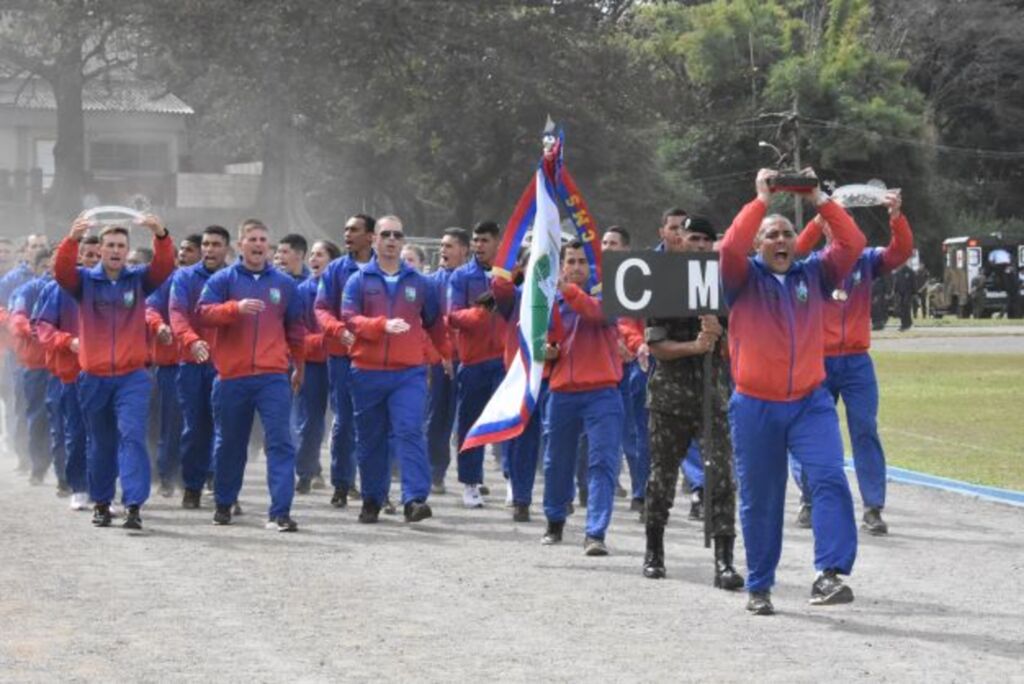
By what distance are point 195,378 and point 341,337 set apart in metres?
1.93

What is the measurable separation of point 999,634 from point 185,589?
4.24 m

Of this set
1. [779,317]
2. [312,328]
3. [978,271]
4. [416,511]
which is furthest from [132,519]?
[978,271]

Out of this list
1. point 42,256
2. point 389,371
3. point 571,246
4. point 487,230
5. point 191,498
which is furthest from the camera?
point 42,256

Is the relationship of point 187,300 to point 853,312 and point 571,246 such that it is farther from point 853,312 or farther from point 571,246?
point 853,312

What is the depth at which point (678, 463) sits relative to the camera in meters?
12.4

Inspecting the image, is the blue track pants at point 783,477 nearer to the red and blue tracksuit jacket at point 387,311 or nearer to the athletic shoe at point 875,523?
the athletic shoe at point 875,523

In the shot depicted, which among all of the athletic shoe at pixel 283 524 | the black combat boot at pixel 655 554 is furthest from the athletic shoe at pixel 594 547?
the athletic shoe at pixel 283 524

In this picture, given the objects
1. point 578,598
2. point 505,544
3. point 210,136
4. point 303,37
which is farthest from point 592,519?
point 210,136

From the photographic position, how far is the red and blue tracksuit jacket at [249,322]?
49.7 ft

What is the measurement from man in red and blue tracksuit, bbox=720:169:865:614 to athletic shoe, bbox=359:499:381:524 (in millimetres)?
4951

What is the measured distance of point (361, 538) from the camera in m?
14.4

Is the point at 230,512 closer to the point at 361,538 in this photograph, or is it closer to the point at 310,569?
the point at 361,538

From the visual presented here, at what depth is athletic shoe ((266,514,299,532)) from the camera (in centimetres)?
1484

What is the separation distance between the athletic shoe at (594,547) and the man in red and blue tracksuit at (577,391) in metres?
0.03
